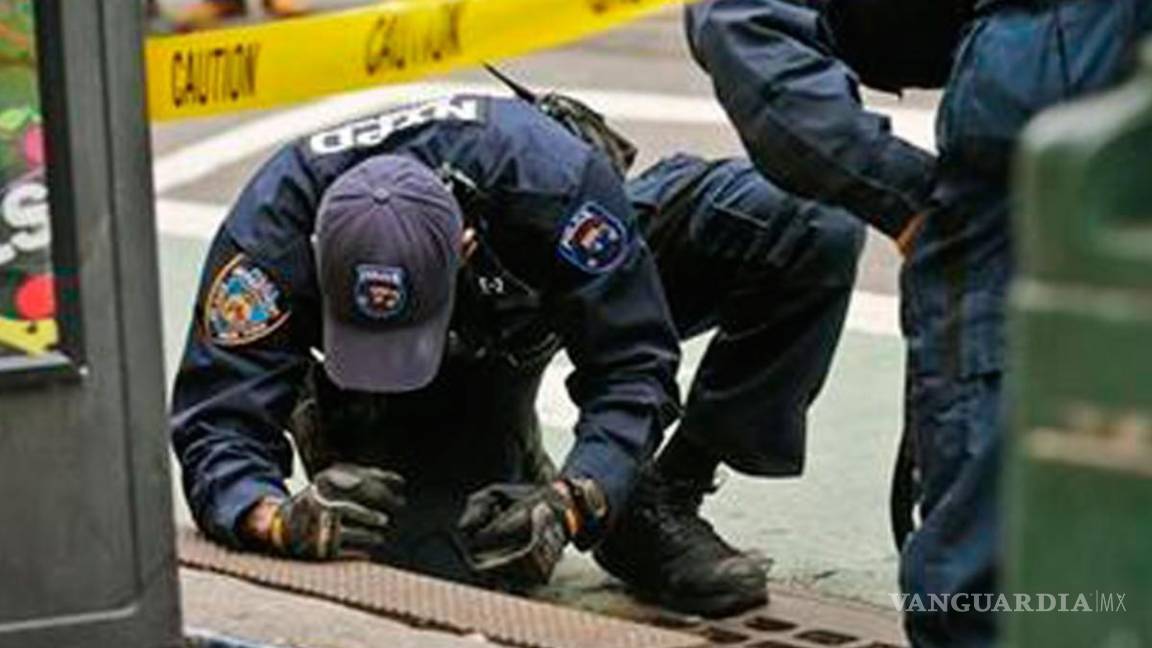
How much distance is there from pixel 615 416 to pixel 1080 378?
2.74 m

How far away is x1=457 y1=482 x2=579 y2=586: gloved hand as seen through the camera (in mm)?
4340

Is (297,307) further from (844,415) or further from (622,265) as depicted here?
(844,415)

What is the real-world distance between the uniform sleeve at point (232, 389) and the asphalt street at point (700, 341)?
0.75 m

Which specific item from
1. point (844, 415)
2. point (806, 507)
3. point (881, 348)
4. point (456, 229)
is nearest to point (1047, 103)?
point (456, 229)

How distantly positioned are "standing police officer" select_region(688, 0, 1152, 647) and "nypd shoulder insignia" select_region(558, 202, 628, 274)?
68 cm

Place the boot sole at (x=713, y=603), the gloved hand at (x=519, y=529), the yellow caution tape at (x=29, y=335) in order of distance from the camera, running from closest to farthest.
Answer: the yellow caution tape at (x=29, y=335), the gloved hand at (x=519, y=529), the boot sole at (x=713, y=603)

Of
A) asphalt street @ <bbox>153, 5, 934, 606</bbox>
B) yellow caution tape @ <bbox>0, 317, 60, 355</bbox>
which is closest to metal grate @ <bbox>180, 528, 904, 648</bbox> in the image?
asphalt street @ <bbox>153, 5, 934, 606</bbox>

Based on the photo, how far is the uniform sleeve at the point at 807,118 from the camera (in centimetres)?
374

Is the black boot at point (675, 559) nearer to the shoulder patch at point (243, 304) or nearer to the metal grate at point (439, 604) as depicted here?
the metal grate at point (439, 604)

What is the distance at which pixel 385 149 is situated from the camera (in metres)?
4.51

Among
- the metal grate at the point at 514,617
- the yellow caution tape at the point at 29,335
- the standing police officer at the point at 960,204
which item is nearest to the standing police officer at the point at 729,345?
the metal grate at the point at 514,617

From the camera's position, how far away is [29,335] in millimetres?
3467

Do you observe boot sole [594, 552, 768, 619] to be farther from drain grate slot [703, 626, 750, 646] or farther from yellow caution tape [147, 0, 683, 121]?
yellow caution tape [147, 0, 683, 121]

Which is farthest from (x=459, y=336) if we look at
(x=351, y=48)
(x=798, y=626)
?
(x=798, y=626)
